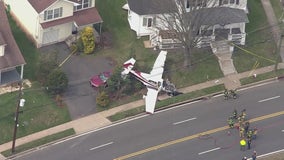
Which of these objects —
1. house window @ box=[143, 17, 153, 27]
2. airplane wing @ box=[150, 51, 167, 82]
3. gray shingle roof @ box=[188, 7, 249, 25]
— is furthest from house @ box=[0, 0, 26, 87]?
gray shingle roof @ box=[188, 7, 249, 25]

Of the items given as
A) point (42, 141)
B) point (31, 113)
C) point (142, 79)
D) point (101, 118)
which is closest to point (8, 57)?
point (31, 113)

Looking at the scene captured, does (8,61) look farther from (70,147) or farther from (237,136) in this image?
(237,136)

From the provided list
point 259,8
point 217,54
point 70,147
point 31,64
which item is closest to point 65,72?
point 31,64

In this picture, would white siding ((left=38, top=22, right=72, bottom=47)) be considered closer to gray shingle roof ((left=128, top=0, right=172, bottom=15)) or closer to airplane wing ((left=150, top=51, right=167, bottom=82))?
gray shingle roof ((left=128, top=0, right=172, bottom=15))

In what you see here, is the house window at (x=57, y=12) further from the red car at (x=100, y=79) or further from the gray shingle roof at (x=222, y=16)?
the gray shingle roof at (x=222, y=16)

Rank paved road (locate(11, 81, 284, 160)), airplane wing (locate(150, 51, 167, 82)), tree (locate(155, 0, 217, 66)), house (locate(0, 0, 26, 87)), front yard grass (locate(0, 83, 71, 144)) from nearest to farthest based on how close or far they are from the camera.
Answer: paved road (locate(11, 81, 284, 160)) < front yard grass (locate(0, 83, 71, 144)) < house (locate(0, 0, 26, 87)) < tree (locate(155, 0, 217, 66)) < airplane wing (locate(150, 51, 167, 82))

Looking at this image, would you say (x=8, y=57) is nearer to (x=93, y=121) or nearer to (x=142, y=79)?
(x=93, y=121)
